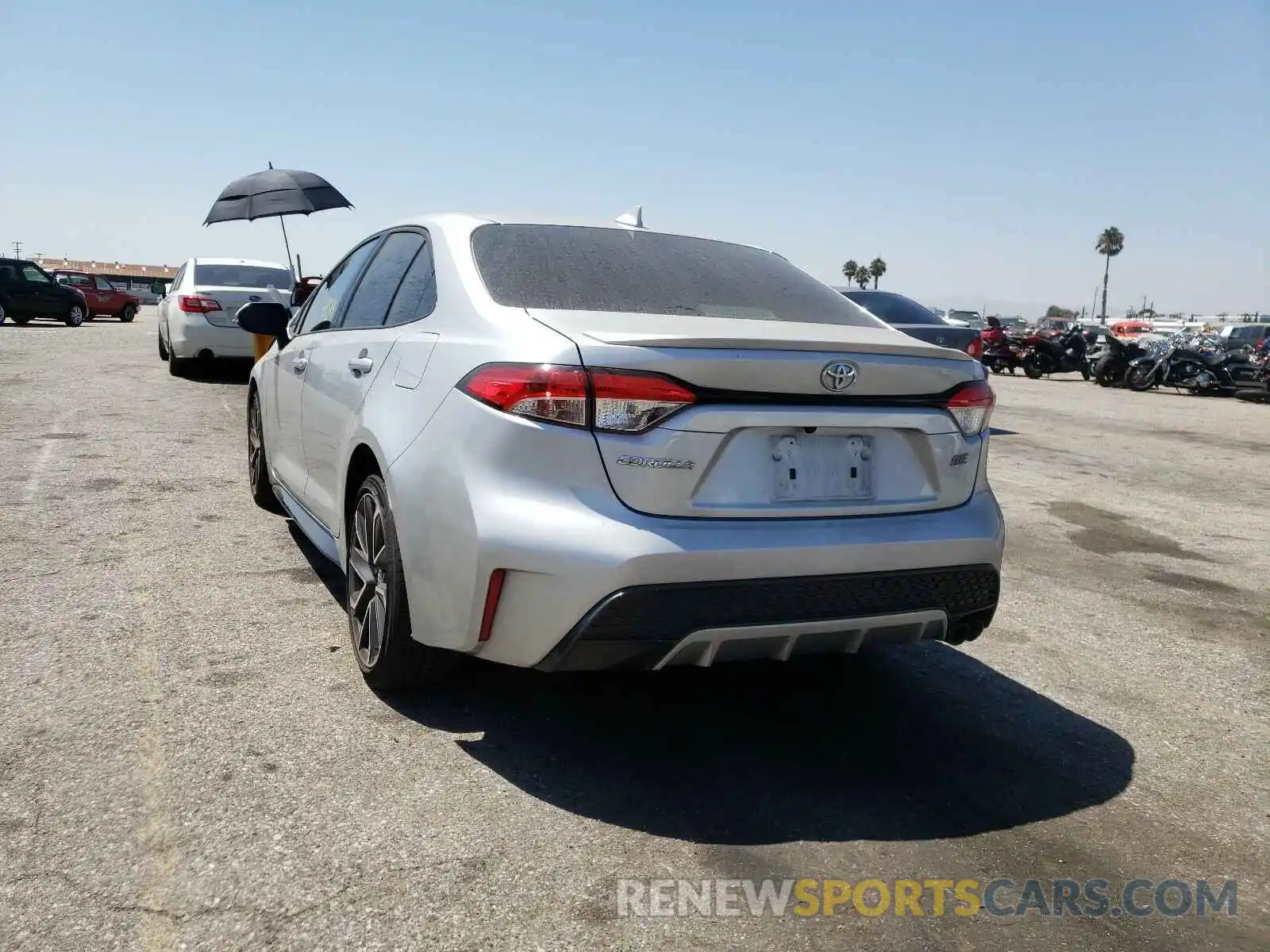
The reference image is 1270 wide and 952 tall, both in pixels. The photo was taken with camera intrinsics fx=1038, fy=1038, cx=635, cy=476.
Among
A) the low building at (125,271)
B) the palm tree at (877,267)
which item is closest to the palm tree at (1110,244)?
the palm tree at (877,267)

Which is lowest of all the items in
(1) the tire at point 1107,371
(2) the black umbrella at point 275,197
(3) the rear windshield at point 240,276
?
(1) the tire at point 1107,371

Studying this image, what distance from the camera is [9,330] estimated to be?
24.1m

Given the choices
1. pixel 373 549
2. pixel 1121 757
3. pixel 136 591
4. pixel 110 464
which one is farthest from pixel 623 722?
pixel 110 464

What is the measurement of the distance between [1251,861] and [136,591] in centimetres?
414

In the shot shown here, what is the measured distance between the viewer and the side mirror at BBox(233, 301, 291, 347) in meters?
4.99

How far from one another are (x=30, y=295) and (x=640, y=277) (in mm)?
27722

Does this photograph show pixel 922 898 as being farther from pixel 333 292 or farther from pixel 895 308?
pixel 895 308

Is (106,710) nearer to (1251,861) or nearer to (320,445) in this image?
(320,445)

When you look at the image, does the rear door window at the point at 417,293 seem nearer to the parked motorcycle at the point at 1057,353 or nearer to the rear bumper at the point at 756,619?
the rear bumper at the point at 756,619

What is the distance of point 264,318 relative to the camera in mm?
5027

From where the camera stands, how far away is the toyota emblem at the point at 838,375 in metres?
2.86

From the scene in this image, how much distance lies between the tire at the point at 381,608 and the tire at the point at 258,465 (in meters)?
2.31

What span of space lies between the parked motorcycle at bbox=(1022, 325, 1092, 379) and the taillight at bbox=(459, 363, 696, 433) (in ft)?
75.7

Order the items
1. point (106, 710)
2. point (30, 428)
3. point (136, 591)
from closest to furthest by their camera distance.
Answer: point (106, 710) < point (136, 591) < point (30, 428)
